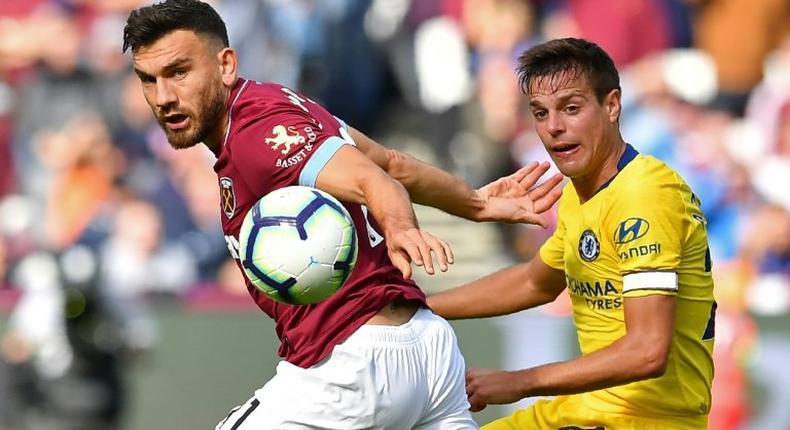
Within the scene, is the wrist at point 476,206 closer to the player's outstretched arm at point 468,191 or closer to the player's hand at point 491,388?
the player's outstretched arm at point 468,191

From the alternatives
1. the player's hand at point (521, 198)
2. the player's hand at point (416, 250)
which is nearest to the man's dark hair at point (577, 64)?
the player's hand at point (521, 198)

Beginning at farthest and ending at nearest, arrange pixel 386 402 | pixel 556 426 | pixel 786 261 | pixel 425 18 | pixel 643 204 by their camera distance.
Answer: pixel 425 18
pixel 786 261
pixel 556 426
pixel 643 204
pixel 386 402

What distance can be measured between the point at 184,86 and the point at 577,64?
1598 mm

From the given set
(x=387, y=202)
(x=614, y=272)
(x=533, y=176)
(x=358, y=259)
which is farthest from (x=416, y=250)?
(x=533, y=176)

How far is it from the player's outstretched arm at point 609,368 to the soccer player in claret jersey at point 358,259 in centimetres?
14

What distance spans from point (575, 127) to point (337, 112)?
591cm

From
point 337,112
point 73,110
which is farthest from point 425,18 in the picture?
point 73,110

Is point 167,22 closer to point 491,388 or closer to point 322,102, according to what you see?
point 491,388

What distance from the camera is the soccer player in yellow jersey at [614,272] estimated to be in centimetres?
508

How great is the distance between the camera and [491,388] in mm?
5082

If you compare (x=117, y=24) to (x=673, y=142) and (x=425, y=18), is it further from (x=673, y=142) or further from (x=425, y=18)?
(x=673, y=142)

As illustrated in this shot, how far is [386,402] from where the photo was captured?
15.6ft

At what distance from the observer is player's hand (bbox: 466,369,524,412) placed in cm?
508

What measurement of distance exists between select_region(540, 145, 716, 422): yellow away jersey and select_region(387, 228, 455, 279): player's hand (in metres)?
1.17
